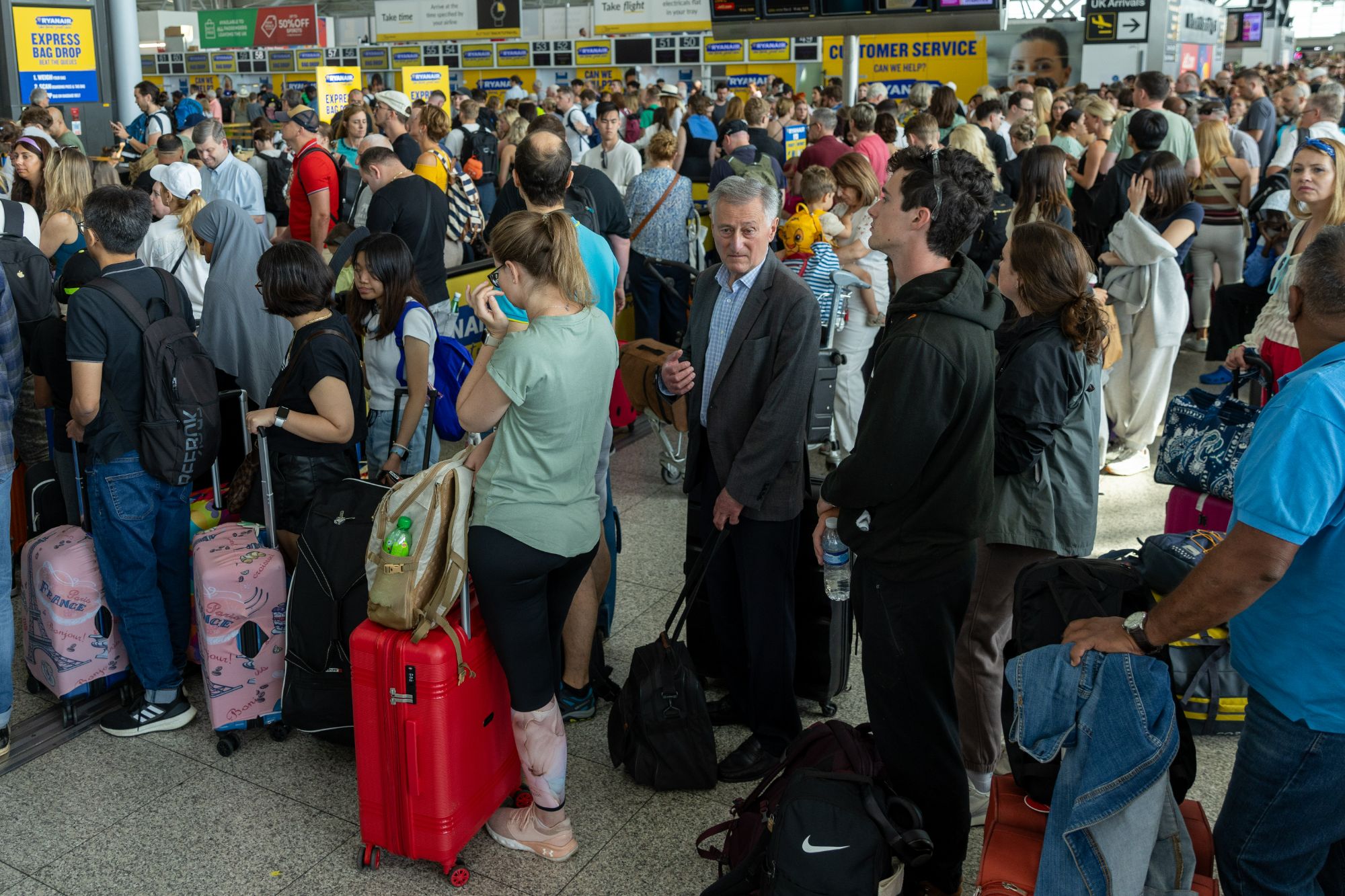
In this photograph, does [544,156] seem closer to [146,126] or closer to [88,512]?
[88,512]

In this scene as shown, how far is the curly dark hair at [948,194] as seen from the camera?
247 cm

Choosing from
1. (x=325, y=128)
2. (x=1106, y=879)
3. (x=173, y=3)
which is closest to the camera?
(x=1106, y=879)

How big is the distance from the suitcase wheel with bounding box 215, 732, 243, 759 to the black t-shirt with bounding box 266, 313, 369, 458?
3.00ft

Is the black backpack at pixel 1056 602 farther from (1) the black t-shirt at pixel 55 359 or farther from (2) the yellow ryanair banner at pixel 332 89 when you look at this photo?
(2) the yellow ryanair banner at pixel 332 89

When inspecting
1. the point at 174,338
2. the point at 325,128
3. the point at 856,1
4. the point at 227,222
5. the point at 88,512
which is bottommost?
the point at 88,512

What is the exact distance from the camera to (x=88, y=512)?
3.85m

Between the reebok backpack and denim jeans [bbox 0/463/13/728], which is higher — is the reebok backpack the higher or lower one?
the higher one

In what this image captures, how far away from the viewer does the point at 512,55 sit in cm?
2483

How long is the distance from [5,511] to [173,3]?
43.0 meters

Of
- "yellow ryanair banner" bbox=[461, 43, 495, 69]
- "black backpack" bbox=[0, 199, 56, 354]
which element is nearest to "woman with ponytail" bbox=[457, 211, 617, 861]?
"black backpack" bbox=[0, 199, 56, 354]

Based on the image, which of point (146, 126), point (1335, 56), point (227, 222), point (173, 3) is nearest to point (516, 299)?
point (227, 222)

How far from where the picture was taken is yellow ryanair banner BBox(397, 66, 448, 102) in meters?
16.0

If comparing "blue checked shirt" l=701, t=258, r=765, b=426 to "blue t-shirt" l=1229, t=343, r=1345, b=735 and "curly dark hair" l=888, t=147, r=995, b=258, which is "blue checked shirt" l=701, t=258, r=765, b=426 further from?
"blue t-shirt" l=1229, t=343, r=1345, b=735

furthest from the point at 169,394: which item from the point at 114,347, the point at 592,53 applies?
the point at 592,53
